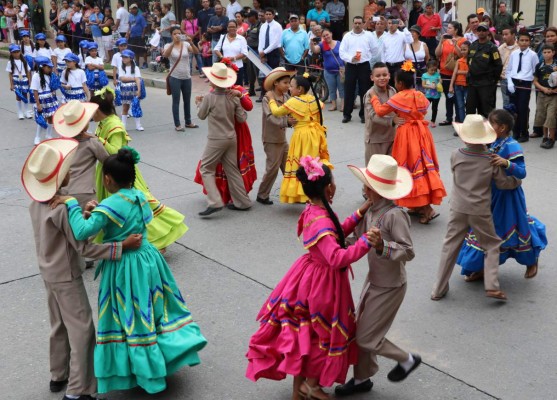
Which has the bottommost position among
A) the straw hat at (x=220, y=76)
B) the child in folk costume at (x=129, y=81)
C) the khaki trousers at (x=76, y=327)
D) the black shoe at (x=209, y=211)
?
the black shoe at (x=209, y=211)

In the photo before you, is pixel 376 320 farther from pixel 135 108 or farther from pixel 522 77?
pixel 135 108

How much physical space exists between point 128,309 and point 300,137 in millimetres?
4317

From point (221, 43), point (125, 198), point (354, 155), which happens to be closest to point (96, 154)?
point (125, 198)

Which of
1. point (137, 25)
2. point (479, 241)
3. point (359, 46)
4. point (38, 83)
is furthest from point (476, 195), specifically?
point (137, 25)

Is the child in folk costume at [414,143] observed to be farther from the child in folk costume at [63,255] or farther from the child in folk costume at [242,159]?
the child in folk costume at [63,255]

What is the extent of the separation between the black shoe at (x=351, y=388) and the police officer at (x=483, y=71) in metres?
8.20

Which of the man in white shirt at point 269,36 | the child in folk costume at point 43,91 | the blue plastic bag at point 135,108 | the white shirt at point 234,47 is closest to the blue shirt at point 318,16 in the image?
the man in white shirt at point 269,36

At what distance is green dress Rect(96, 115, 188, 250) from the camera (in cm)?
739

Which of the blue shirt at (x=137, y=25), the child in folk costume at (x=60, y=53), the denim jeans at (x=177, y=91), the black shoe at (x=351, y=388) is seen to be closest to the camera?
the black shoe at (x=351, y=388)

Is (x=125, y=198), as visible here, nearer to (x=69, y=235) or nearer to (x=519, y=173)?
(x=69, y=235)

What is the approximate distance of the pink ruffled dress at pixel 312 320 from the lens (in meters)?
4.55

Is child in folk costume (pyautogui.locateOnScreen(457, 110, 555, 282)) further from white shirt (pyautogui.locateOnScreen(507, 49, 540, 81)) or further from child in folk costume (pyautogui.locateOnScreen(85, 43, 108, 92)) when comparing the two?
child in folk costume (pyautogui.locateOnScreen(85, 43, 108, 92))

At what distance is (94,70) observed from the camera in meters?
14.5

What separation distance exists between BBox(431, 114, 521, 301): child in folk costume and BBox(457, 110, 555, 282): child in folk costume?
104 millimetres
